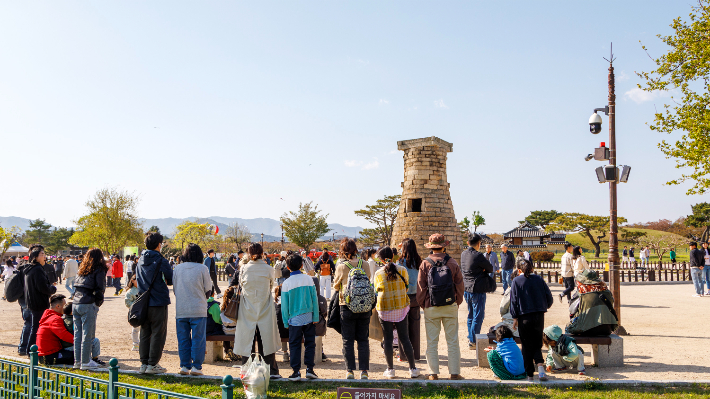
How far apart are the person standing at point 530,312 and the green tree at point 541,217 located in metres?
65.1

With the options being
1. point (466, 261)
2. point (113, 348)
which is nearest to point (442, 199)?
point (466, 261)

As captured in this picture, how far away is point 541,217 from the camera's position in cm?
6656

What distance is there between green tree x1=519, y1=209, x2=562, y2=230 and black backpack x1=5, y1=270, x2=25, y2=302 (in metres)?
66.9

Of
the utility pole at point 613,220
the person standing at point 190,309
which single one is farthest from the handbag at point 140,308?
the utility pole at point 613,220

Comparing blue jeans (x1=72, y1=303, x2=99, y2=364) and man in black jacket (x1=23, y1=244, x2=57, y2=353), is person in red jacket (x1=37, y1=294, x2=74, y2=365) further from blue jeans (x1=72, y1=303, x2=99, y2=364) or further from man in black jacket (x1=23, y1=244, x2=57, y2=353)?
man in black jacket (x1=23, y1=244, x2=57, y2=353)

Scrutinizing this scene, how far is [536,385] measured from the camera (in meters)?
5.30

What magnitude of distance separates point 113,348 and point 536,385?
671 centimetres

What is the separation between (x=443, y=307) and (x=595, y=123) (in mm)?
6208

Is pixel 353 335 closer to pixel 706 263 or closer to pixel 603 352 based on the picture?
pixel 603 352

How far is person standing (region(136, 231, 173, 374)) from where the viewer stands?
572 centimetres

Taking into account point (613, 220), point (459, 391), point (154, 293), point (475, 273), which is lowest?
point (459, 391)

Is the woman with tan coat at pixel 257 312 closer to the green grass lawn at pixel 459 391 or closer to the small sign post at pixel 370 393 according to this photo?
the green grass lawn at pixel 459 391

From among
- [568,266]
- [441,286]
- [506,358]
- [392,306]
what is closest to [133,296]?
[392,306]

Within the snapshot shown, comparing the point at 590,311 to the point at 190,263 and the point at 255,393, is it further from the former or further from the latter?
the point at 190,263
